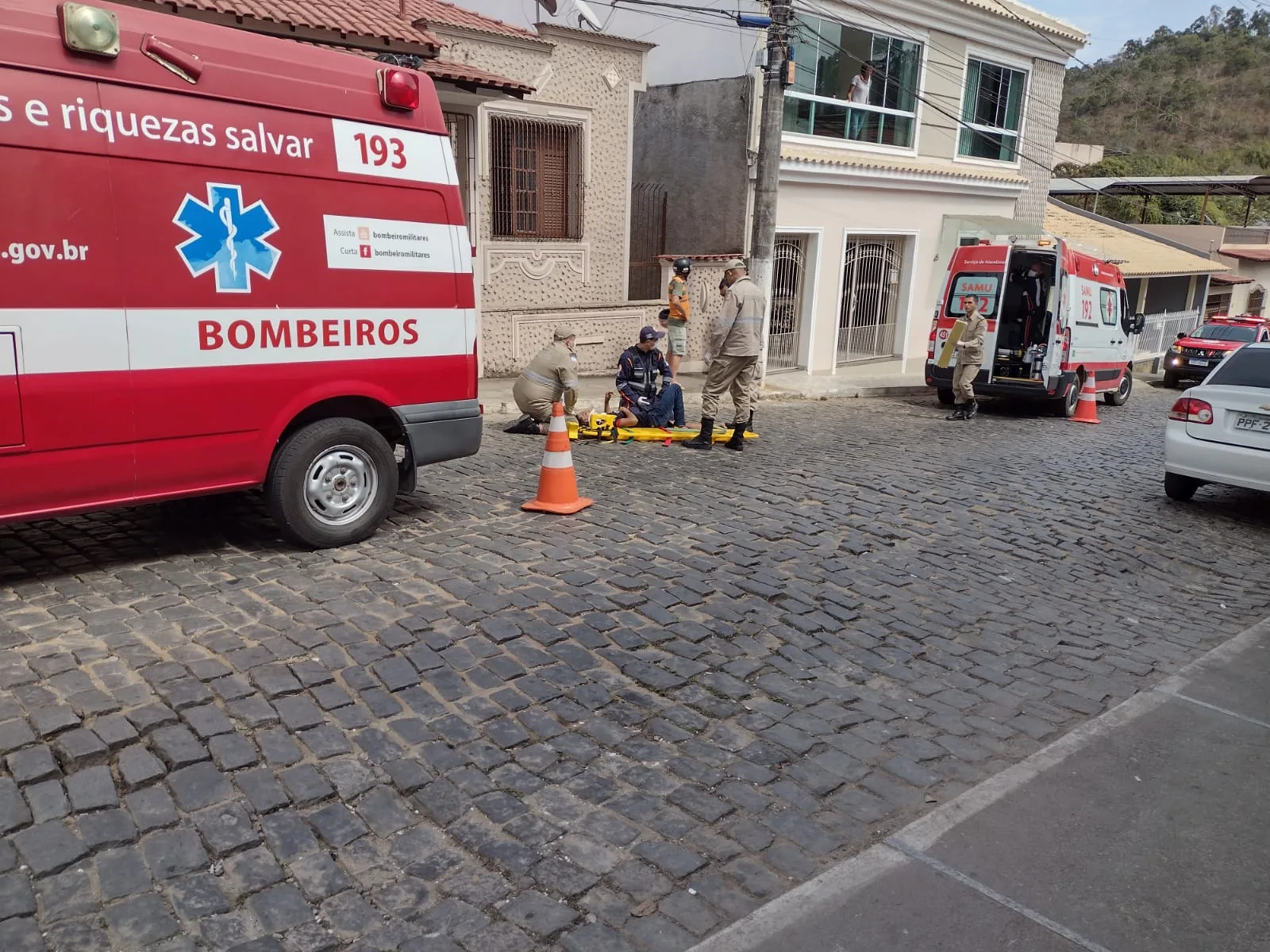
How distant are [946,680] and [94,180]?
482 centimetres

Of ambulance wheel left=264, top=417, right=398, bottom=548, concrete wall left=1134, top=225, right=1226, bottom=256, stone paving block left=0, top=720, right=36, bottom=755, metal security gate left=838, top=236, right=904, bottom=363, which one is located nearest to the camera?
Result: stone paving block left=0, top=720, right=36, bottom=755

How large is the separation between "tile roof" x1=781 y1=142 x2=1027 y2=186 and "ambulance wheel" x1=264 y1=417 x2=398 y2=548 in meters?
11.7

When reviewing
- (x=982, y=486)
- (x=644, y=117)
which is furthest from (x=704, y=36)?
(x=982, y=486)

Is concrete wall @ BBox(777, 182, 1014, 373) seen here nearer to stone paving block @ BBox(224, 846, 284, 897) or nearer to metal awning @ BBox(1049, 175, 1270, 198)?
metal awning @ BBox(1049, 175, 1270, 198)

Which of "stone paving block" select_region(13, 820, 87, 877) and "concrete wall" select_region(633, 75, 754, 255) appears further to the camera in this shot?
"concrete wall" select_region(633, 75, 754, 255)

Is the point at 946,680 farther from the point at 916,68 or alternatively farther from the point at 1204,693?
the point at 916,68

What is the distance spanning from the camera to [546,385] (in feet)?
32.5

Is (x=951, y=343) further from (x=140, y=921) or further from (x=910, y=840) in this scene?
(x=140, y=921)

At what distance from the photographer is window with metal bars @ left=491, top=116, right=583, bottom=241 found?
44.0 ft

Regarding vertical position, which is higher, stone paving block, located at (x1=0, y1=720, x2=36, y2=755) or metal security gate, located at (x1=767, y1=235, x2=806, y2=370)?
metal security gate, located at (x1=767, y1=235, x2=806, y2=370)

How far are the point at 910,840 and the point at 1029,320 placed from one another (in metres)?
12.8

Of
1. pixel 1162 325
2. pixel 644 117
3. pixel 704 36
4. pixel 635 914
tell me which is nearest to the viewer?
pixel 635 914

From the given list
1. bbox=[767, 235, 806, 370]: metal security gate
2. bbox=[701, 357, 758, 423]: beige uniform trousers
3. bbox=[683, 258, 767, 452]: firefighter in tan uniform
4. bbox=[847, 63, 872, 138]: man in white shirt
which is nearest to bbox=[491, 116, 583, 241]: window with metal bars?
bbox=[767, 235, 806, 370]: metal security gate

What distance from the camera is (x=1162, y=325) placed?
2608 centimetres
